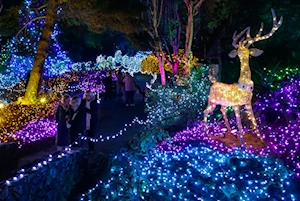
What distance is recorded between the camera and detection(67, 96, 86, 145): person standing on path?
24.9 feet

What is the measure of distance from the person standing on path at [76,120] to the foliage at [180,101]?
3.36m

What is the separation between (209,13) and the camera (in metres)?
16.5

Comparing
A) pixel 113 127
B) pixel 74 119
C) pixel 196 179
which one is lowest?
pixel 196 179

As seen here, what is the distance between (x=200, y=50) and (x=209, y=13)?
8.40 ft

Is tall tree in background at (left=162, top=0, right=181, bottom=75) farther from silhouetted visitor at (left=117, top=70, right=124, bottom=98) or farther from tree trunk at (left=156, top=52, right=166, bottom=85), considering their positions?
silhouetted visitor at (left=117, top=70, right=124, bottom=98)

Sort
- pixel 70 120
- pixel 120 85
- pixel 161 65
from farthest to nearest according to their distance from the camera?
pixel 120 85, pixel 161 65, pixel 70 120

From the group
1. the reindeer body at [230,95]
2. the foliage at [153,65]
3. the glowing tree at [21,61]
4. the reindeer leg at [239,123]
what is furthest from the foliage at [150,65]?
the reindeer leg at [239,123]

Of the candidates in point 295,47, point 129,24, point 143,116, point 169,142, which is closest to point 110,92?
point 143,116

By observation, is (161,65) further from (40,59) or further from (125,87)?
(40,59)

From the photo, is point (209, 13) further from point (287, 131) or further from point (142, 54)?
point (287, 131)

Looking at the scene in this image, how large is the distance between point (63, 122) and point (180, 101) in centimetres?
503

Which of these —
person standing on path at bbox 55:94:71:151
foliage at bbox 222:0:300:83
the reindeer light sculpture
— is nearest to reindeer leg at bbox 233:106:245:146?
the reindeer light sculpture

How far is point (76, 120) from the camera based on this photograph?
7.71m

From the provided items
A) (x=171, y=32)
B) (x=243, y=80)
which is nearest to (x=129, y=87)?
(x=171, y=32)
